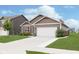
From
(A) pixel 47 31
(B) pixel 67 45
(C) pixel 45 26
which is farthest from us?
(C) pixel 45 26

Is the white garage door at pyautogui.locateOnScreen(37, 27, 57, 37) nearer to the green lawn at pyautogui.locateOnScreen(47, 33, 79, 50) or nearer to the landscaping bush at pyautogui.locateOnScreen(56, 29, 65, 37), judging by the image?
the landscaping bush at pyautogui.locateOnScreen(56, 29, 65, 37)

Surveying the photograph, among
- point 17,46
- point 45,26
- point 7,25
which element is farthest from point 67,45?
point 7,25

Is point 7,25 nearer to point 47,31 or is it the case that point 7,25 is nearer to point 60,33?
point 47,31

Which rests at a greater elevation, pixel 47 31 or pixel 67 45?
pixel 47 31

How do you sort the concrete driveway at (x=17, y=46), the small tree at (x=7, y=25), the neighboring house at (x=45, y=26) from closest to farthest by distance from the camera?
the concrete driveway at (x=17, y=46), the small tree at (x=7, y=25), the neighboring house at (x=45, y=26)

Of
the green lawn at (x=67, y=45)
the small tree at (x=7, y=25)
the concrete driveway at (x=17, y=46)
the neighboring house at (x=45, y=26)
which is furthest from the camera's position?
the neighboring house at (x=45, y=26)

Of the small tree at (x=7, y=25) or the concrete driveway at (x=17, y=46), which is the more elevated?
the small tree at (x=7, y=25)

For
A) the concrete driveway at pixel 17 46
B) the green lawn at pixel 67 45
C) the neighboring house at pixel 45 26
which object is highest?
the neighboring house at pixel 45 26

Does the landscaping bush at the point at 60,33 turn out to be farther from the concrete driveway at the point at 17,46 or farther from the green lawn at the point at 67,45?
the concrete driveway at the point at 17,46

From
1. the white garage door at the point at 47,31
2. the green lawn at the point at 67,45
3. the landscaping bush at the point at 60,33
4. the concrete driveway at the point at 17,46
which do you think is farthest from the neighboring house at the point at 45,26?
the green lawn at the point at 67,45
